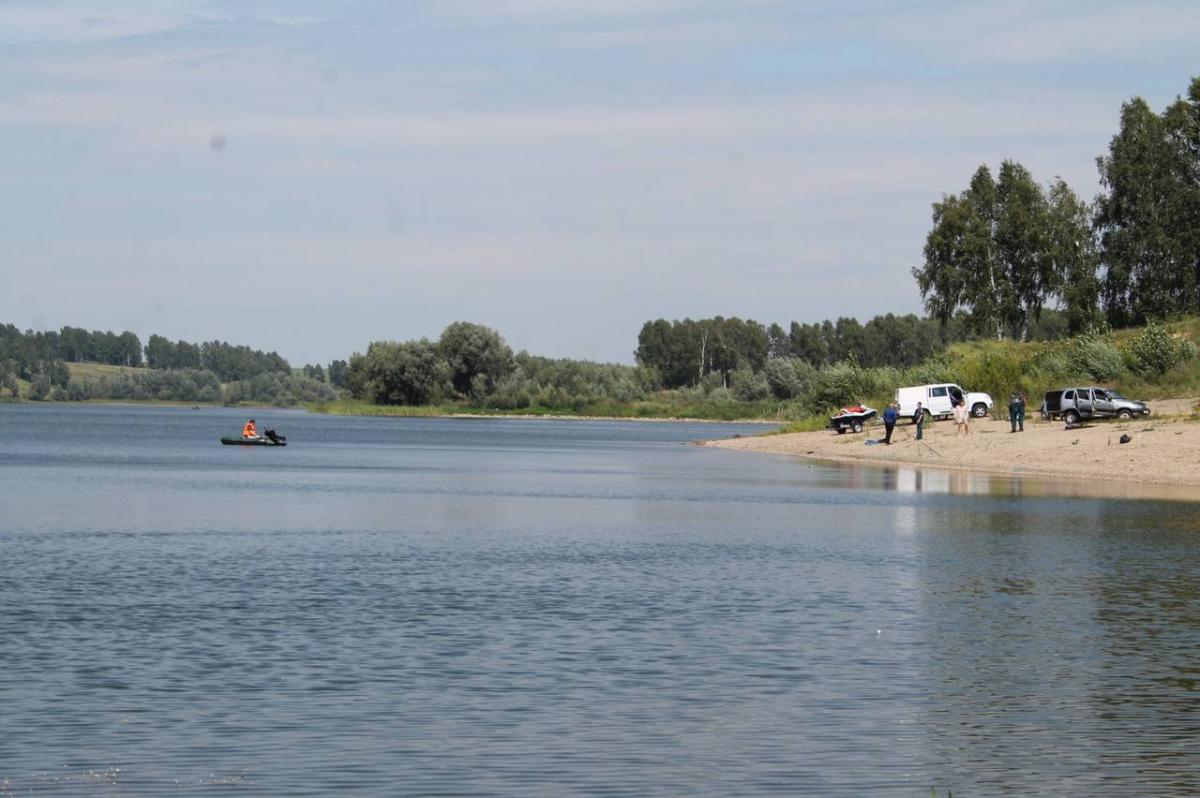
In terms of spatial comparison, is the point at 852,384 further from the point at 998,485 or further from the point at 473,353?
the point at 473,353

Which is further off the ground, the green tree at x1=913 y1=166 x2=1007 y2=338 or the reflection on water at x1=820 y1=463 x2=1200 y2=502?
the green tree at x1=913 y1=166 x2=1007 y2=338

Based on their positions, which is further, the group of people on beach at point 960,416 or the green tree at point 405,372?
the green tree at point 405,372

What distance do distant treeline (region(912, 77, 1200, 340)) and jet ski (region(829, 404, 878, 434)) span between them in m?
15.6

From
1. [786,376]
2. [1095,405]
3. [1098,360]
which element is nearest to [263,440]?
[1098,360]

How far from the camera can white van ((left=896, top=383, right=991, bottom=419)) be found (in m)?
82.0

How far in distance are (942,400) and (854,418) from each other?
810 centimetres

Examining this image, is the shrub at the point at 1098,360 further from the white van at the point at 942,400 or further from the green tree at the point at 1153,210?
the green tree at the point at 1153,210

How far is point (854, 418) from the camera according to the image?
294 ft

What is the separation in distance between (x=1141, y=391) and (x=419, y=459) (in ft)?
123

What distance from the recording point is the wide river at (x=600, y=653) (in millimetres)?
14273

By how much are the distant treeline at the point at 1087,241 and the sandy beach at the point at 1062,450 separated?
22.1 m

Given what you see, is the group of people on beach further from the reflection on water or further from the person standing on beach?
the reflection on water

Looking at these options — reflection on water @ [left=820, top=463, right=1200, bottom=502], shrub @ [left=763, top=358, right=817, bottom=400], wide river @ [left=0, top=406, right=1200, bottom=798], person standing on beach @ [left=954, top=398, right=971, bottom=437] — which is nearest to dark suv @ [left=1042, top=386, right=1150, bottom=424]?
person standing on beach @ [left=954, top=398, right=971, bottom=437]

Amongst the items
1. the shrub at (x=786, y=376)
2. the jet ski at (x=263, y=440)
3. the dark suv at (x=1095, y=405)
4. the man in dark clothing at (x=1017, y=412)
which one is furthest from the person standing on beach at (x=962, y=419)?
the shrub at (x=786, y=376)
